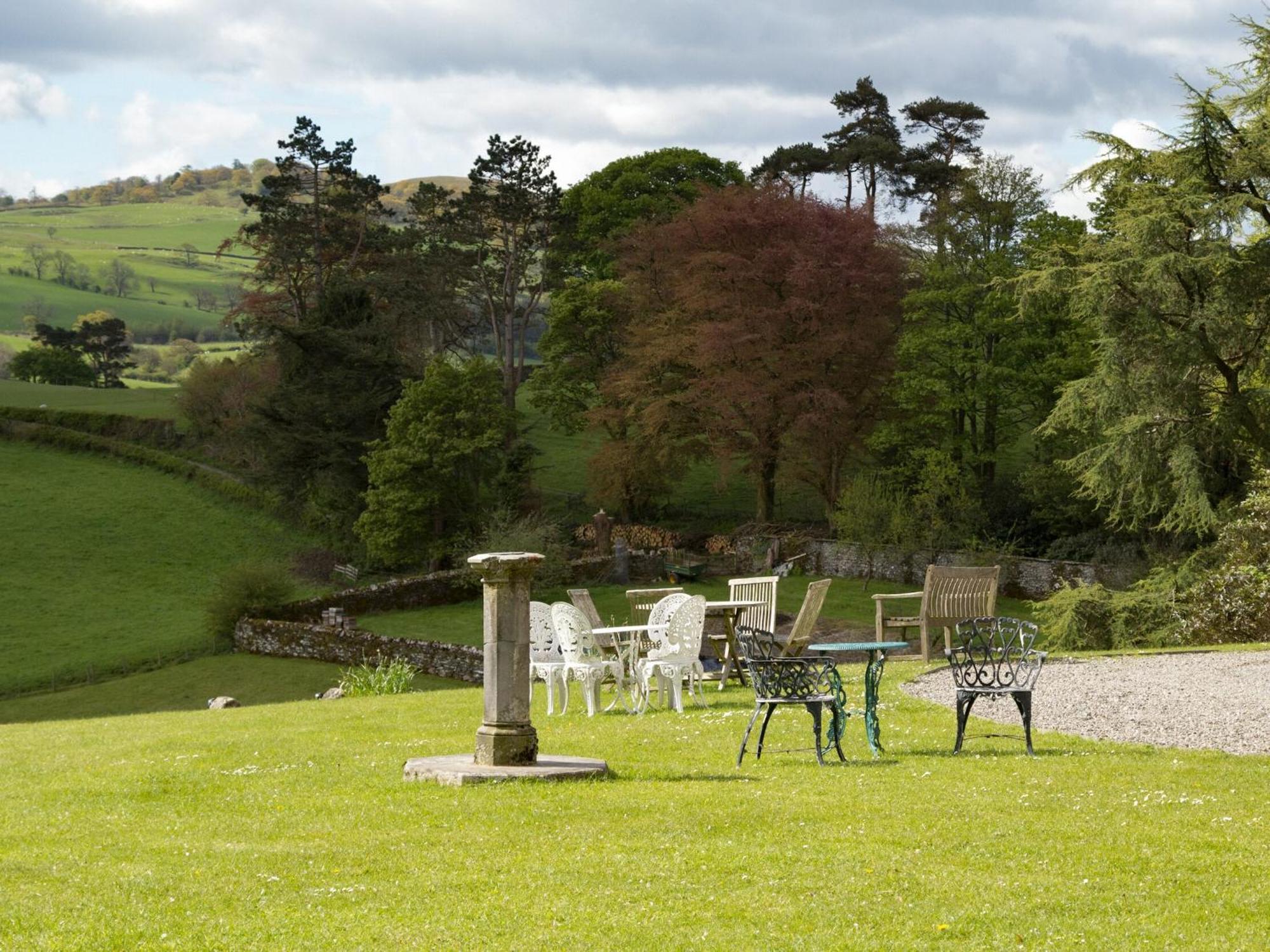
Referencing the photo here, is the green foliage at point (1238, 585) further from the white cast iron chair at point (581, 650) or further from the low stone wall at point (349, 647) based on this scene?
the low stone wall at point (349, 647)

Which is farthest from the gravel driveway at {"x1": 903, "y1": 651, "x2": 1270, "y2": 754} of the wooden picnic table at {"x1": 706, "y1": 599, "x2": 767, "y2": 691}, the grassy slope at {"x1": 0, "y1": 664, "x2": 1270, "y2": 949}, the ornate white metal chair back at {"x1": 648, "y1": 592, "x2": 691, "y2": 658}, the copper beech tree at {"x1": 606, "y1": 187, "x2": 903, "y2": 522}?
the copper beech tree at {"x1": 606, "y1": 187, "x2": 903, "y2": 522}

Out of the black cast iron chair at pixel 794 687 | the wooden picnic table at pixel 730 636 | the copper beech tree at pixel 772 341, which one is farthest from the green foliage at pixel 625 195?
the black cast iron chair at pixel 794 687

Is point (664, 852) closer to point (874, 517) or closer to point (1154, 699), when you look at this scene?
point (1154, 699)

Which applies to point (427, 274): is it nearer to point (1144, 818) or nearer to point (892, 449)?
point (892, 449)

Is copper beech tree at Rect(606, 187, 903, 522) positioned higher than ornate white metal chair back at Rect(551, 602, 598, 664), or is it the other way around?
copper beech tree at Rect(606, 187, 903, 522)

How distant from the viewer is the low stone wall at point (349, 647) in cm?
2705

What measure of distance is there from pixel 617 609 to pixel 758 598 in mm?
14784

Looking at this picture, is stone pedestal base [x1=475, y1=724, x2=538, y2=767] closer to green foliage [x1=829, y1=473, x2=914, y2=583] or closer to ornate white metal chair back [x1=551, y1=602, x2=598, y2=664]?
ornate white metal chair back [x1=551, y1=602, x2=598, y2=664]

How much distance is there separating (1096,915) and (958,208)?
3682cm

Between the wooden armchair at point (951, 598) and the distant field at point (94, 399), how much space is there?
44.1 meters

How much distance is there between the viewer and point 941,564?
123 ft

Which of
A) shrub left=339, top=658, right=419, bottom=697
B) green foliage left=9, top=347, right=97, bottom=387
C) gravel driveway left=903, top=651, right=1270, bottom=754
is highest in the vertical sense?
green foliage left=9, top=347, right=97, bottom=387

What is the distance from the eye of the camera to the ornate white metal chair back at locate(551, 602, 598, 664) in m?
15.0

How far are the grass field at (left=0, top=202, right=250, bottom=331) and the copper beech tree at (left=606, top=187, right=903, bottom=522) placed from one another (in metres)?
84.4
